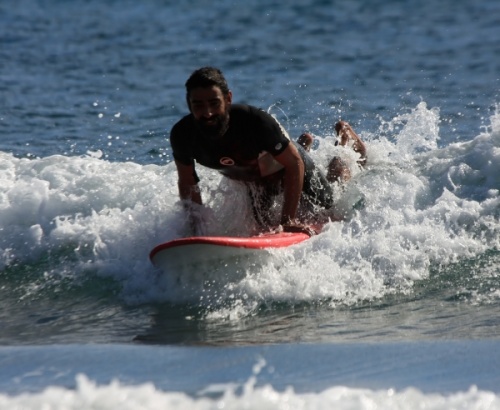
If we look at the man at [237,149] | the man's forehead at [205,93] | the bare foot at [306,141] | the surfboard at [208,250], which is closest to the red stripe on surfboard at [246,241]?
the surfboard at [208,250]

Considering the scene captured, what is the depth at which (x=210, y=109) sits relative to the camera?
6.92 meters

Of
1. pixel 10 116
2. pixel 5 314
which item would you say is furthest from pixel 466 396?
pixel 10 116

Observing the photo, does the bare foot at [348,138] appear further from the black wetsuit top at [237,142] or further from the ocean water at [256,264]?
the black wetsuit top at [237,142]

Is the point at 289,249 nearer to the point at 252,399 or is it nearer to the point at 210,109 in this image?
the point at 210,109

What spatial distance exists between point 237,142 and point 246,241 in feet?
2.17

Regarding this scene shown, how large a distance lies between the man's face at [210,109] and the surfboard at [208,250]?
0.69m

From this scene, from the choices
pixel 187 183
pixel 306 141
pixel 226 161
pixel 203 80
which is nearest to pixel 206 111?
pixel 203 80

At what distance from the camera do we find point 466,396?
16.5 feet

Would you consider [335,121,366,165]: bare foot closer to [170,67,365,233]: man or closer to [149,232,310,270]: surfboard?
[170,67,365,233]: man

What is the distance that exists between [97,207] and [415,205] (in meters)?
2.56

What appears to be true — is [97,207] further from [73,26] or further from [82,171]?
[73,26]

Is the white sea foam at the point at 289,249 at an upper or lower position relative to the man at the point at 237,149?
lower

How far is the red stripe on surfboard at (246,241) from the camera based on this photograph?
684cm

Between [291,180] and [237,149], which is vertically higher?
[237,149]
